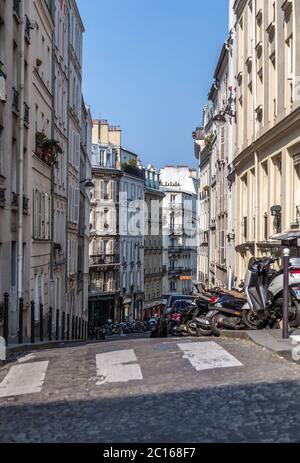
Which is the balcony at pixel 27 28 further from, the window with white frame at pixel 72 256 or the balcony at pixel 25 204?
the window with white frame at pixel 72 256

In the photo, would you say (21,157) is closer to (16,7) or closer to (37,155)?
(16,7)

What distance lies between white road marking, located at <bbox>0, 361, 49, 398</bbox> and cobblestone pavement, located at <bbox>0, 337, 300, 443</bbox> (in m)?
0.10

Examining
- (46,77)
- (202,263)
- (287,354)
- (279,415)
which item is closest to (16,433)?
(279,415)

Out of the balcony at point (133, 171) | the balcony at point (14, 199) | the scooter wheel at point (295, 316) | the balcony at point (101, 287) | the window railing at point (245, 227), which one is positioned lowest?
the balcony at point (101, 287)

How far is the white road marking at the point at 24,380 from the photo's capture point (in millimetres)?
8578

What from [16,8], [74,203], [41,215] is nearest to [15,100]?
[16,8]

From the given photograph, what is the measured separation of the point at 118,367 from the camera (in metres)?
9.72

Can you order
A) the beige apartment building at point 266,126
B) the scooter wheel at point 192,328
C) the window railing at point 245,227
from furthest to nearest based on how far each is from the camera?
the window railing at point 245,227
the beige apartment building at point 266,126
the scooter wheel at point 192,328

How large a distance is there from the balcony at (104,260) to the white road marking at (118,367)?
5206 cm

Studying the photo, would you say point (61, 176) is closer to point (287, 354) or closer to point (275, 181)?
point (275, 181)

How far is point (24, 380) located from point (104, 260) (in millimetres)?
56079

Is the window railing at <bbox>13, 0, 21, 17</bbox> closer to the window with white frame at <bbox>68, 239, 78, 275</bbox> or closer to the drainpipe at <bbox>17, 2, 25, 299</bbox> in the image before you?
the drainpipe at <bbox>17, 2, 25, 299</bbox>

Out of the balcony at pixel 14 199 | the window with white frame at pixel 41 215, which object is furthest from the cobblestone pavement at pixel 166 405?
the window with white frame at pixel 41 215
